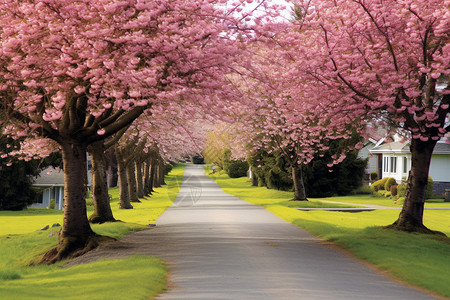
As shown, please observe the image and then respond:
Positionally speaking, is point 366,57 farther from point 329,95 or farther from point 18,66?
point 18,66

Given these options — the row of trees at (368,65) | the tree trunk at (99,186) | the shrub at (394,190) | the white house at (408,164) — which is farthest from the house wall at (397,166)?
the tree trunk at (99,186)

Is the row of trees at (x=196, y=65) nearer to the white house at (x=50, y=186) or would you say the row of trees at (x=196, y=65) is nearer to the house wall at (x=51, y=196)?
the white house at (x=50, y=186)

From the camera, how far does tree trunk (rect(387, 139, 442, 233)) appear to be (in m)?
20.4

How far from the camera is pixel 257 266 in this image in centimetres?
1252

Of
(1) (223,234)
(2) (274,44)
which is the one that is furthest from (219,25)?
(1) (223,234)

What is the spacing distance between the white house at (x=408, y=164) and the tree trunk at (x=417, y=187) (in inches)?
1080

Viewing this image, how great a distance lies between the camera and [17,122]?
17719mm

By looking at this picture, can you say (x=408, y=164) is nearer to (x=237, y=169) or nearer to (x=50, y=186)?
(x=50, y=186)

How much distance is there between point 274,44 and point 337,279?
705 centimetres

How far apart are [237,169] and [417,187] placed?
80494 mm

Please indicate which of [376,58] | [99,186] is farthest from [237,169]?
[376,58]

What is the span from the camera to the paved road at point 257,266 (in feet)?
31.9

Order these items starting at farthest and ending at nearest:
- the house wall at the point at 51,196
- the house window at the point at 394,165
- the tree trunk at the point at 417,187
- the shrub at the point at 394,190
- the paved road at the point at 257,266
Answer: the house wall at the point at 51,196 → the house window at the point at 394,165 → the shrub at the point at 394,190 → the tree trunk at the point at 417,187 → the paved road at the point at 257,266

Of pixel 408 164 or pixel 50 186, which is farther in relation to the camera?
pixel 50 186
